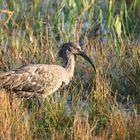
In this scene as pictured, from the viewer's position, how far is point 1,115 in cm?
726

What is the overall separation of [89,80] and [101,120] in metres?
1.56

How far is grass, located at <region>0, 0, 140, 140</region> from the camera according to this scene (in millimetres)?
7117

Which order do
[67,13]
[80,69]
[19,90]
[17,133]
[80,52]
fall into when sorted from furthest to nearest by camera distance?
1. [67,13]
2. [80,69]
3. [80,52]
4. [19,90]
5. [17,133]

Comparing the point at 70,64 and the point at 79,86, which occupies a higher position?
the point at 70,64

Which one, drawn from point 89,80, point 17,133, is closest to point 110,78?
point 89,80

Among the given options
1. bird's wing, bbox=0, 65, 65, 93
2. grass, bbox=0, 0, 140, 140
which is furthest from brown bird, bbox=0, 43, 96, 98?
grass, bbox=0, 0, 140, 140

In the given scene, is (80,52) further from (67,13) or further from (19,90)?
(67,13)

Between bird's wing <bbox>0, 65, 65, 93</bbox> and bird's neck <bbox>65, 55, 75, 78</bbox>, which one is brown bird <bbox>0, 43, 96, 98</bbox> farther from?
bird's neck <bbox>65, 55, 75, 78</bbox>

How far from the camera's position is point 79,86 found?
9.30 metres

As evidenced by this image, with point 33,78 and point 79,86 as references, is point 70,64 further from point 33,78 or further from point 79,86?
point 33,78

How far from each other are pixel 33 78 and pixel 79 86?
2.80ft

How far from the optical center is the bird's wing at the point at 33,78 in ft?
27.8

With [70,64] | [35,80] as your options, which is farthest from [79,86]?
[35,80]

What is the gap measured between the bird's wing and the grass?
6.3 inches
